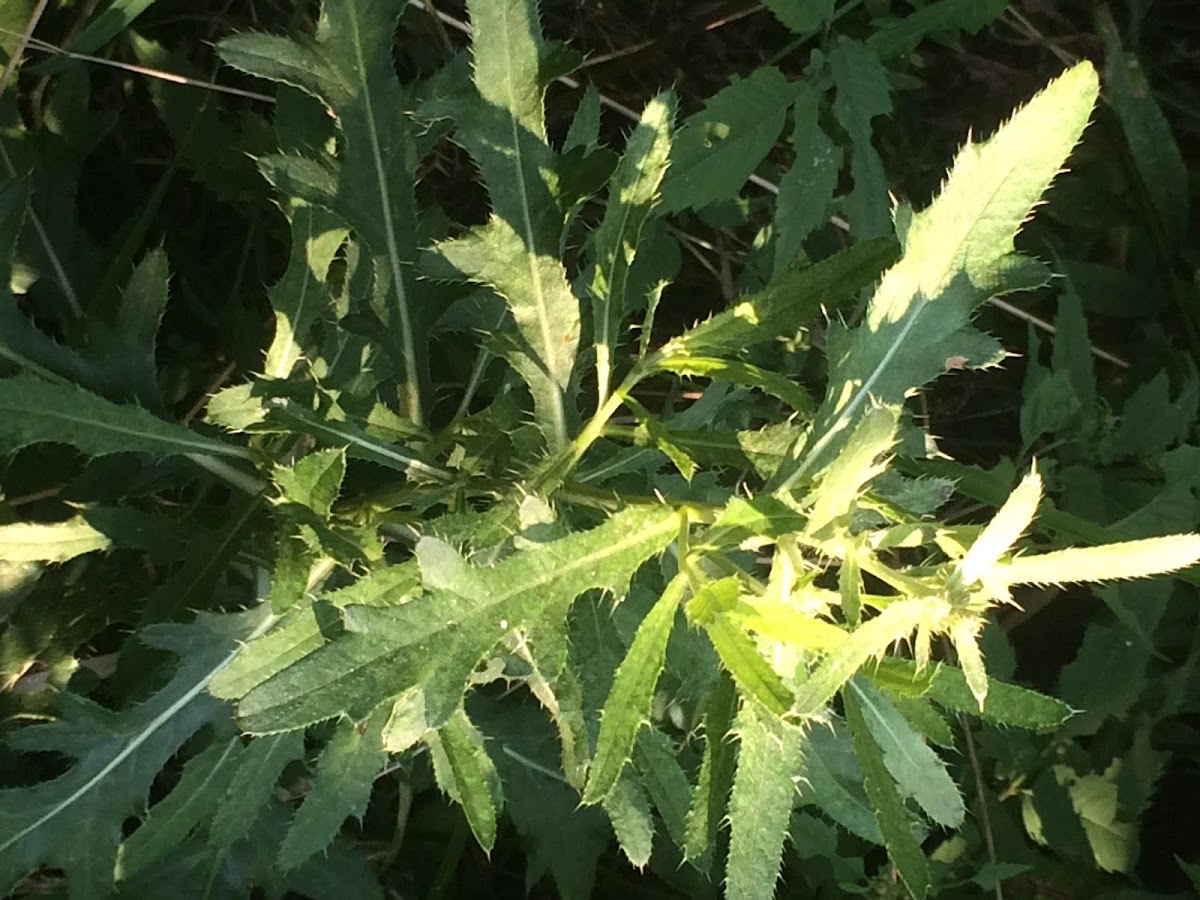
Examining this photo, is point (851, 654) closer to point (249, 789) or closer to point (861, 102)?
point (249, 789)

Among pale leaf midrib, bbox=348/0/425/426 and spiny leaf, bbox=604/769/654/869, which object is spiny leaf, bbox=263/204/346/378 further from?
spiny leaf, bbox=604/769/654/869

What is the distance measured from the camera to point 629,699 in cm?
94

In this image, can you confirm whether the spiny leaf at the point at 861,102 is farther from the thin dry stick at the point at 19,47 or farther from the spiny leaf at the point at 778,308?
the thin dry stick at the point at 19,47

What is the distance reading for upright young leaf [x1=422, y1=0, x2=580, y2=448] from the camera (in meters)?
1.07

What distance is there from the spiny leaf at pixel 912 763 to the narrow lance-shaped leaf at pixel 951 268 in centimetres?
27

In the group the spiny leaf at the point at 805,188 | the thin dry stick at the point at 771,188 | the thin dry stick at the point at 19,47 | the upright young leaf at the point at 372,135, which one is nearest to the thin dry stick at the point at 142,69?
the thin dry stick at the point at 19,47

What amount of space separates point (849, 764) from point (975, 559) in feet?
2.55

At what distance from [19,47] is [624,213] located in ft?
3.27

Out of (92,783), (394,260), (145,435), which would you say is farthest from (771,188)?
(92,783)

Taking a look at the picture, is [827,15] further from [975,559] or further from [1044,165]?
[975,559]

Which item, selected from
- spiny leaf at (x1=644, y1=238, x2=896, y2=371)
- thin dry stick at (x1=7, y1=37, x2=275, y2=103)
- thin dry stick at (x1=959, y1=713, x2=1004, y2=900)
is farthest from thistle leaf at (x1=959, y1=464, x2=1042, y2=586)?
thin dry stick at (x1=7, y1=37, x2=275, y2=103)

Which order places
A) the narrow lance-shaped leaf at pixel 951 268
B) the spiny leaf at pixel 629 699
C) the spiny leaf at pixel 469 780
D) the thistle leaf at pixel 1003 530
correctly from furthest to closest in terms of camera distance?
the spiny leaf at pixel 469 780 → the narrow lance-shaped leaf at pixel 951 268 → the spiny leaf at pixel 629 699 → the thistle leaf at pixel 1003 530

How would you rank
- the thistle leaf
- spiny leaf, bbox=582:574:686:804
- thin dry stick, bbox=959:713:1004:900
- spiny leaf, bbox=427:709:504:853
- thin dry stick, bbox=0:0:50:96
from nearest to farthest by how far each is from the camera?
the thistle leaf
spiny leaf, bbox=582:574:686:804
spiny leaf, bbox=427:709:504:853
thin dry stick, bbox=0:0:50:96
thin dry stick, bbox=959:713:1004:900

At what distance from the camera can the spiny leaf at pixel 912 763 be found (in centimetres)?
111
